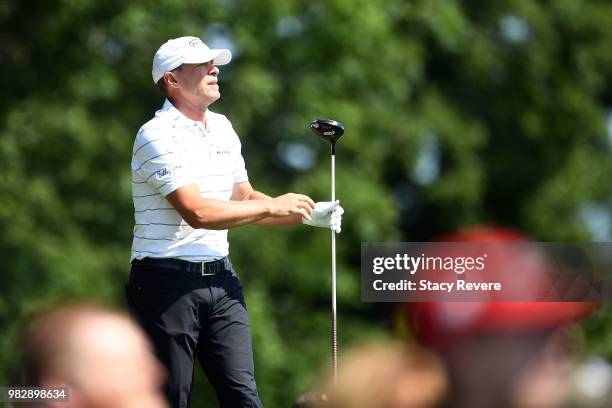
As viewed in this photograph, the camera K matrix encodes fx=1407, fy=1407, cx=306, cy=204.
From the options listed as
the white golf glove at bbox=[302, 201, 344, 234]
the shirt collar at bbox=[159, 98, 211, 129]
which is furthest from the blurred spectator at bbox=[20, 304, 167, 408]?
the white golf glove at bbox=[302, 201, 344, 234]

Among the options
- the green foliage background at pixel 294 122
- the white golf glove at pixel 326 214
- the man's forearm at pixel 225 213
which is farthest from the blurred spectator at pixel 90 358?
the green foliage background at pixel 294 122

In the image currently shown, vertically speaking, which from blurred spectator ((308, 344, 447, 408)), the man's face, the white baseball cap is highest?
the white baseball cap

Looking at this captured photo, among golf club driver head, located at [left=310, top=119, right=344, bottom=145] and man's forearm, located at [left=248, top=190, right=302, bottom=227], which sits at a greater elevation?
golf club driver head, located at [left=310, top=119, right=344, bottom=145]

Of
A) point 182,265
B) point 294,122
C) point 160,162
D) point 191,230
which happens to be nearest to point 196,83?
point 160,162

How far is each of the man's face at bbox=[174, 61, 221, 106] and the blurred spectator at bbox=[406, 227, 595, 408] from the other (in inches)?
139

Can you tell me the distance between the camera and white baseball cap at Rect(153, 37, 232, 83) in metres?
5.90

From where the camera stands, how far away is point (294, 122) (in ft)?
58.3

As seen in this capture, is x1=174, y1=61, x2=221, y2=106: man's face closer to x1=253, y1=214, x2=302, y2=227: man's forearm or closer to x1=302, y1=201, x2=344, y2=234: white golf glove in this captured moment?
x1=253, y1=214, x2=302, y2=227: man's forearm

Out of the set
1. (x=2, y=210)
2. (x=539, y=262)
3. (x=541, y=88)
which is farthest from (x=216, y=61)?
(x=541, y=88)

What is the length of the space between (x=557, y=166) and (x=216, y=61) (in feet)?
52.2

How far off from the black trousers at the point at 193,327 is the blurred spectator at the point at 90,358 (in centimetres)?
294

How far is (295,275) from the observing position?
18.2m

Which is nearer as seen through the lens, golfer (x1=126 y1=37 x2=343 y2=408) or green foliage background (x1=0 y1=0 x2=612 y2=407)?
golfer (x1=126 y1=37 x2=343 y2=408)

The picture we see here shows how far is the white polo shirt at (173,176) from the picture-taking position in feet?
18.6
